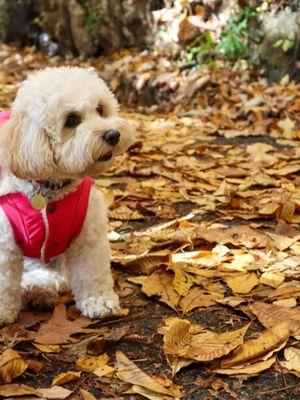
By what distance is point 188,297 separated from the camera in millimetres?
2885

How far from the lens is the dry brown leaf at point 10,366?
2227mm

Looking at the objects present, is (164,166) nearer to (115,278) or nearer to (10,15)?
(115,278)

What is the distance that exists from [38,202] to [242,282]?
1079 mm

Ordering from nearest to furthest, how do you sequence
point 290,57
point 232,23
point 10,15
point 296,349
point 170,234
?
point 296,349, point 170,234, point 290,57, point 232,23, point 10,15

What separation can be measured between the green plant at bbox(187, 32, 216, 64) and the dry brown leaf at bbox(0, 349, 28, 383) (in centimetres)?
716

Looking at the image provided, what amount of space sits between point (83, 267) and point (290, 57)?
580 cm

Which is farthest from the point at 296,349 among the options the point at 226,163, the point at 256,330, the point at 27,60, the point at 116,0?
the point at 27,60

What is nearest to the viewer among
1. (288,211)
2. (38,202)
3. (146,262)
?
(38,202)

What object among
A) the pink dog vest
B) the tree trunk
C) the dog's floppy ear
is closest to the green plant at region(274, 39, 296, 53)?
the tree trunk

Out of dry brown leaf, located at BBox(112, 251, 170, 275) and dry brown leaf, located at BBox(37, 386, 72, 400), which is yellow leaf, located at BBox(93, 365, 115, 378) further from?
dry brown leaf, located at BBox(112, 251, 170, 275)

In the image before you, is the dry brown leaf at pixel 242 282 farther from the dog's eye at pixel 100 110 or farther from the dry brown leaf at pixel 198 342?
the dog's eye at pixel 100 110

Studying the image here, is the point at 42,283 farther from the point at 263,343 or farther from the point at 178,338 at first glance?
the point at 263,343

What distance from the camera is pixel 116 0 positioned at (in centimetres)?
1084

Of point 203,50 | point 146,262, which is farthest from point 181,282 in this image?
point 203,50
